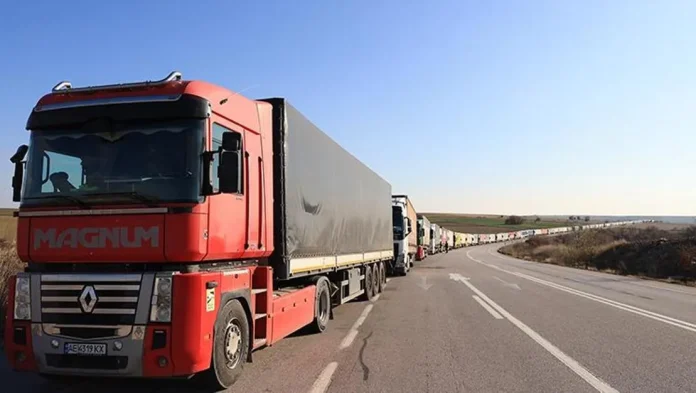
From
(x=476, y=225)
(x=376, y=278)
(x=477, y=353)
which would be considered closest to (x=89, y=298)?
(x=477, y=353)

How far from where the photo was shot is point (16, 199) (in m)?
6.78

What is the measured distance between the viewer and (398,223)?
27266 millimetres

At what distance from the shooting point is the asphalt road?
7000mm

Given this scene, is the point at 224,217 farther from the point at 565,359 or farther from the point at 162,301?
the point at 565,359

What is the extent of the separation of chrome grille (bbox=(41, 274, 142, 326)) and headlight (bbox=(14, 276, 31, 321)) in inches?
7.0

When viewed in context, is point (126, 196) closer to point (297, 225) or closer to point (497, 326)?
point (297, 225)

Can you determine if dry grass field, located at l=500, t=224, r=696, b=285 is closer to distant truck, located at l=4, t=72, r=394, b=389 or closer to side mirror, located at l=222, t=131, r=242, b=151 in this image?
distant truck, located at l=4, t=72, r=394, b=389

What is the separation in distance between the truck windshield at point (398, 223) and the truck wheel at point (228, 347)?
2000 centimetres

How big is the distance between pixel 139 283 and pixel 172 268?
0.35m

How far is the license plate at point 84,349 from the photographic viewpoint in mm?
5981

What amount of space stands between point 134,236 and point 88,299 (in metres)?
0.78

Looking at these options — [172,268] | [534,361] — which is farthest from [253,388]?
[534,361]

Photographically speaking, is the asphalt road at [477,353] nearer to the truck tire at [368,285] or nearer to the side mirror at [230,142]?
the truck tire at [368,285]

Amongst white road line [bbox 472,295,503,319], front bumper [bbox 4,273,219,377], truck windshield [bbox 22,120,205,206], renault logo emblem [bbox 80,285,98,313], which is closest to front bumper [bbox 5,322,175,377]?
front bumper [bbox 4,273,219,377]
